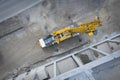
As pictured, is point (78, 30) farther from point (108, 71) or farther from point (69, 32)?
point (108, 71)

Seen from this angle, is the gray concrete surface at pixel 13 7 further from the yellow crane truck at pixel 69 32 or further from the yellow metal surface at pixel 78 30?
the yellow metal surface at pixel 78 30

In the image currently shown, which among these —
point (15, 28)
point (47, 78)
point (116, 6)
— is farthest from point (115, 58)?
point (15, 28)

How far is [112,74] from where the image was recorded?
412 inches

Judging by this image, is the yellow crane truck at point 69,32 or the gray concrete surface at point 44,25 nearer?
the yellow crane truck at point 69,32

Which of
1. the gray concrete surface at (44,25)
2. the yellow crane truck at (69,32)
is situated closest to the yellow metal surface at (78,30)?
the yellow crane truck at (69,32)

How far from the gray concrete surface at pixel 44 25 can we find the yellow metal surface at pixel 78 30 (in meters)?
0.65

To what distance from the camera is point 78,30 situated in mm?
15312

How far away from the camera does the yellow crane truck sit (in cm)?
1523

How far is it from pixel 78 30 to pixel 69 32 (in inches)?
22.0

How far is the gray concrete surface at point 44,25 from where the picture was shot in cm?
1616

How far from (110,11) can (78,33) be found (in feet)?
8.35

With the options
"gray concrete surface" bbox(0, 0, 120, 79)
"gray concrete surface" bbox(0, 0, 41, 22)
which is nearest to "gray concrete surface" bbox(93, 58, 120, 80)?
"gray concrete surface" bbox(0, 0, 120, 79)

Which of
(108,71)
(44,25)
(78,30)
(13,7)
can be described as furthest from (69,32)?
(108,71)

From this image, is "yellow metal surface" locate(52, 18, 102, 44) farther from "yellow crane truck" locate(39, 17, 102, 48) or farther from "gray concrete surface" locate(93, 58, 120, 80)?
"gray concrete surface" locate(93, 58, 120, 80)
